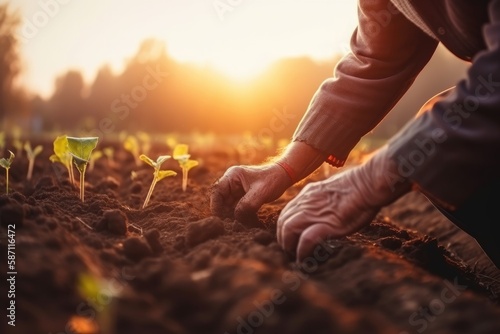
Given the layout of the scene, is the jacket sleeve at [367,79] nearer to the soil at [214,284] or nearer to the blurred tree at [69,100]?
the soil at [214,284]

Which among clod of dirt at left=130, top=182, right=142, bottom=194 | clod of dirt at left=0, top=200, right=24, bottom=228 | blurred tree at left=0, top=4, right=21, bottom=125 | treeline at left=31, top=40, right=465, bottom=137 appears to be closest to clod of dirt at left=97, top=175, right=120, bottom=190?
clod of dirt at left=130, top=182, right=142, bottom=194

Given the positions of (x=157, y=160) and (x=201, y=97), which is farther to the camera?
(x=201, y=97)

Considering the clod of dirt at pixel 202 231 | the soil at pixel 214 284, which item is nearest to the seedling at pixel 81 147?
the soil at pixel 214 284

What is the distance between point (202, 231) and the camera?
2.11 meters

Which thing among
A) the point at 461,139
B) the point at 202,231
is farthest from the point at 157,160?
the point at 461,139

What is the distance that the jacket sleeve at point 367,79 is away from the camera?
2.50 m

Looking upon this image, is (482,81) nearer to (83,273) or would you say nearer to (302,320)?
(302,320)

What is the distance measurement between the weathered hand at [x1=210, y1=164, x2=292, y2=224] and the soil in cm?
13

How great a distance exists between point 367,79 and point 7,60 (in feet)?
55.6

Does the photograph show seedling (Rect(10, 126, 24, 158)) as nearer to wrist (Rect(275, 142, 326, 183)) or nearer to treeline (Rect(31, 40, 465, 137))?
wrist (Rect(275, 142, 326, 183))

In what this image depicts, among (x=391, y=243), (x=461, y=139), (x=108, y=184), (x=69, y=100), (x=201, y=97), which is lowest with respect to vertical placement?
(x=201, y=97)

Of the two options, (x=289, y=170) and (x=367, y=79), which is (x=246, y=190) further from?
(x=367, y=79)

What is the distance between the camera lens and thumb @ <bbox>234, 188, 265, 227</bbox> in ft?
8.15

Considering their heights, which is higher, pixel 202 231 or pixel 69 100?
pixel 202 231
